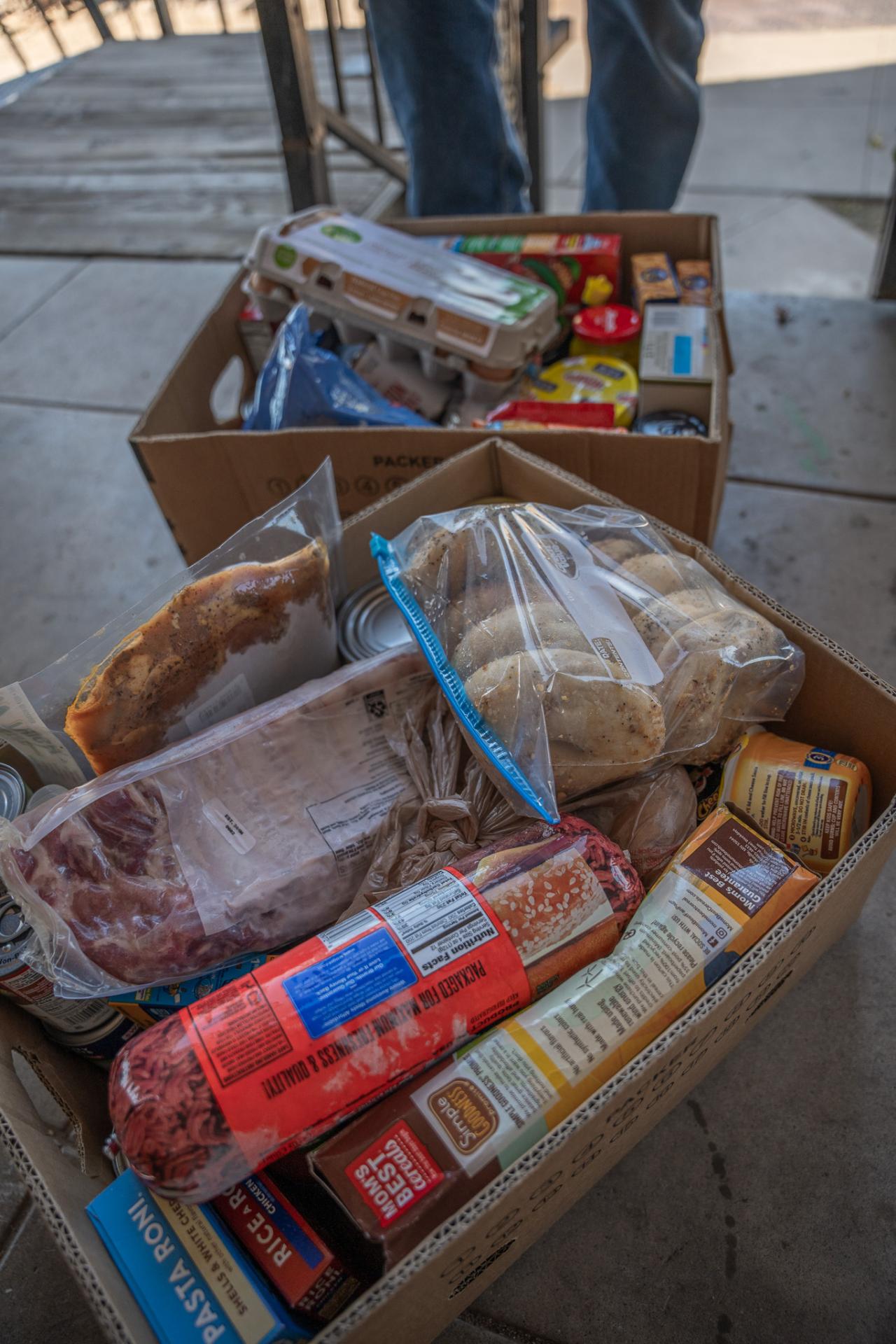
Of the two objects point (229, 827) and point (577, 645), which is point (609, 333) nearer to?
point (577, 645)

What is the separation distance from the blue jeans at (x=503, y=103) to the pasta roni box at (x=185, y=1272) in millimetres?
A: 2065

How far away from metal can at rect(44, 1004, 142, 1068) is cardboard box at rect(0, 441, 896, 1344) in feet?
0.05

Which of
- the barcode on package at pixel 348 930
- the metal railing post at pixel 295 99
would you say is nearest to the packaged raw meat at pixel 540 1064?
the barcode on package at pixel 348 930

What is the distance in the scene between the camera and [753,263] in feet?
8.07

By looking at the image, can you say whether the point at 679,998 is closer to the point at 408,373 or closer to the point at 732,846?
the point at 732,846

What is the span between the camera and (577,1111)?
2.35 ft

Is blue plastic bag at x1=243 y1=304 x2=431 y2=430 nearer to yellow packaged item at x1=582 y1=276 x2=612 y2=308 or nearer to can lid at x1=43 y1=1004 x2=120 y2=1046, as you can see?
yellow packaged item at x1=582 y1=276 x2=612 y2=308

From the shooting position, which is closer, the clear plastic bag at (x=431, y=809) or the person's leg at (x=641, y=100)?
the clear plastic bag at (x=431, y=809)

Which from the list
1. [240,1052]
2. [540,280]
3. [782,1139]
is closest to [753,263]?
[540,280]

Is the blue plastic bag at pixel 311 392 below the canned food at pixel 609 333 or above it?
above

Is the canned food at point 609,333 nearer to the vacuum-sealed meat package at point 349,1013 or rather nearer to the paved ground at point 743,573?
the paved ground at point 743,573

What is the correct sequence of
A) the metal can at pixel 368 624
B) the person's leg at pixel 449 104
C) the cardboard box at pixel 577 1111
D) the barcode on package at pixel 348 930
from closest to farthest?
the cardboard box at pixel 577 1111 → the barcode on package at pixel 348 930 → the metal can at pixel 368 624 → the person's leg at pixel 449 104

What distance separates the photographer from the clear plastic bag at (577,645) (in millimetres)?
910

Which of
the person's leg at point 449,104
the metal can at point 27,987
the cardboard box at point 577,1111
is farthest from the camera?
the person's leg at point 449,104
